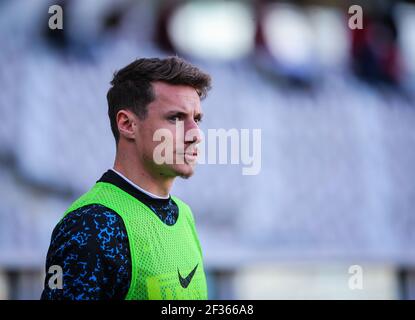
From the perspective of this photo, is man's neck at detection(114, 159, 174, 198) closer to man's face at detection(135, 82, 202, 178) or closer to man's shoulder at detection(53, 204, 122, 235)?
man's face at detection(135, 82, 202, 178)

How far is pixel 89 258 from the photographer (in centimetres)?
162

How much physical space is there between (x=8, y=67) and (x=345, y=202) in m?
3.19

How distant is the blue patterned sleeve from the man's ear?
0.31m

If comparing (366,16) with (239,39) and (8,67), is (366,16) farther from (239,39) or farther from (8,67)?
(8,67)

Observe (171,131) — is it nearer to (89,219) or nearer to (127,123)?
(127,123)

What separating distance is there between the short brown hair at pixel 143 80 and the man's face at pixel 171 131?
3cm

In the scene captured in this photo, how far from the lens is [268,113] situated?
5684mm

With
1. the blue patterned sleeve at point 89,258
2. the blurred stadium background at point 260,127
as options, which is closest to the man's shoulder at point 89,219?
the blue patterned sleeve at point 89,258

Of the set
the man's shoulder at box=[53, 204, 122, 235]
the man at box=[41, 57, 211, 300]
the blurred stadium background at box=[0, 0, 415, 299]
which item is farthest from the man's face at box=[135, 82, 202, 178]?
the blurred stadium background at box=[0, 0, 415, 299]

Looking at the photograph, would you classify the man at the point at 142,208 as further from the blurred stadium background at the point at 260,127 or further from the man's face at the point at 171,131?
the blurred stadium background at the point at 260,127

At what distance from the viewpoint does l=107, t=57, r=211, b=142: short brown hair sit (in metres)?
1.97
